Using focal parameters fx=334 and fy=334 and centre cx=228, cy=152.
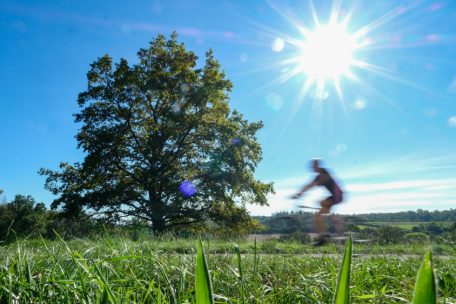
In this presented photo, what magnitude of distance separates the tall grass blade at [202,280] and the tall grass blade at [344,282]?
23 cm

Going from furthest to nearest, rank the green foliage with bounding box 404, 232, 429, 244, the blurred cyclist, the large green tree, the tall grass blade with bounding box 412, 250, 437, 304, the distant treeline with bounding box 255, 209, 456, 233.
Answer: the large green tree
the blurred cyclist
the distant treeline with bounding box 255, 209, 456, 233
the green foliage with bounding box 404, 232, 429, 244
the tall grass blade with bounding box 412, 250, 437, 304

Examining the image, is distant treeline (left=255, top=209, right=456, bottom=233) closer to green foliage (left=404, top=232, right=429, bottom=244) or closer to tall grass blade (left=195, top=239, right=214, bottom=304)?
green foliage (left=404, top=232, right=429, bottom=244)

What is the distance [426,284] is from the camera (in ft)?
1.45

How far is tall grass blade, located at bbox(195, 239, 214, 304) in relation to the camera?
59cm

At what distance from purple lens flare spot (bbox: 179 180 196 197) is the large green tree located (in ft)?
0.16

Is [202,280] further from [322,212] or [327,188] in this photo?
[322,212]

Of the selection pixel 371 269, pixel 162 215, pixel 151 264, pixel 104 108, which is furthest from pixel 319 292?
pixel 104 108

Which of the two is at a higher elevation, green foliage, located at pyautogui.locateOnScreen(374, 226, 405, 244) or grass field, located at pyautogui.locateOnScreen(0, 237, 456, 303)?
green foliage, located at pyautogui.locateOnScreen(374, 226, 405, 244)

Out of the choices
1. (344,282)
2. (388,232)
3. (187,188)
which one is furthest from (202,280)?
(187,188)

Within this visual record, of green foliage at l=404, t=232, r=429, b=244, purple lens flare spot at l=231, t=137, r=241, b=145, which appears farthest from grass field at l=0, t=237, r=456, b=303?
purple lens flare spot at l=231, t=137, r=241, b=145

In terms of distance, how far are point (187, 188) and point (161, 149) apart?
3494mm

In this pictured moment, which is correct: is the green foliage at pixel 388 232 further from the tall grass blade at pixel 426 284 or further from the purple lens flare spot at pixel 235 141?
the purple lens flare spot at pixel 235 141

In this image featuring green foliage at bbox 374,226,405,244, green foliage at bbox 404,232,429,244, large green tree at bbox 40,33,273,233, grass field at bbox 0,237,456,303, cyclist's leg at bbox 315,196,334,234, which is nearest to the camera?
grass field at bbox 0,237,456,303

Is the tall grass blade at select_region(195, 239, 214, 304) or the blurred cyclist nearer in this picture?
the tall grass blade at select_region(195, 239, 214, 304)
